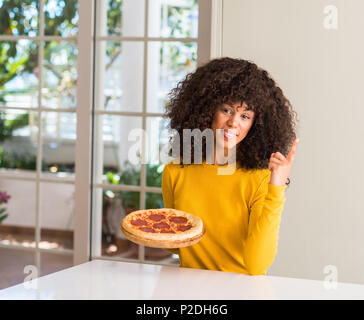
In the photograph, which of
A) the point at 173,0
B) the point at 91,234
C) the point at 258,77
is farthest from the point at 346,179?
the point at 173,0

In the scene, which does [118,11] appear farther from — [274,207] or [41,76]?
[274,207]

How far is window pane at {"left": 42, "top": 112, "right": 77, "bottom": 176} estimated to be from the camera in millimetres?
6059

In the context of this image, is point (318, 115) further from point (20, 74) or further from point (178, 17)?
point (20, 74)

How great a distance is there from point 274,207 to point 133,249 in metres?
3.24

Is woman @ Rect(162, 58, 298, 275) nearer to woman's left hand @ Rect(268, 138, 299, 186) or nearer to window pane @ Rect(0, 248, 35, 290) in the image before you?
woman's left hand @ Rect(268, 138, 299, 186)

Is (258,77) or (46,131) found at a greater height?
(258,77)

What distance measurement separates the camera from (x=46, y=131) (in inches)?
245

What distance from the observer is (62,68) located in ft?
19.0

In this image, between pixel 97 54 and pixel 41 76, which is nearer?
pixel 97 54

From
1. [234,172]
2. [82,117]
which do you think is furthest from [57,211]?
[234,172]

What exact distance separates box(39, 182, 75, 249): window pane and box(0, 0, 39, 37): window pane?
162 centimetres

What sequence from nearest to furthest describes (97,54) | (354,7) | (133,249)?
(354,7), (97,54), (133,249)

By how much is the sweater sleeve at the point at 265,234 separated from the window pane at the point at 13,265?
8.91 ft

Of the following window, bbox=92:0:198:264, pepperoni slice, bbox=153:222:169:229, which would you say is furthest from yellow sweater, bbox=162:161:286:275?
window, bbox=92:0:198:264
